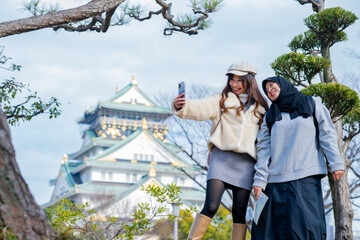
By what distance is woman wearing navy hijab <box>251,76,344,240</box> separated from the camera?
2879mm

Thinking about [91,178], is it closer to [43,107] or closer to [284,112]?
[43,107]

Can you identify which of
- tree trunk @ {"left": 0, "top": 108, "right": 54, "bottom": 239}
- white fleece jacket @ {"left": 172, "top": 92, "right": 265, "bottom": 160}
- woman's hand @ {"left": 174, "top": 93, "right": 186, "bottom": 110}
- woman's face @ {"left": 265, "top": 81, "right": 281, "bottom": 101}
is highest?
woman's face @ {"left": 265, "top": 81, "right": 281, "bottom": 101}

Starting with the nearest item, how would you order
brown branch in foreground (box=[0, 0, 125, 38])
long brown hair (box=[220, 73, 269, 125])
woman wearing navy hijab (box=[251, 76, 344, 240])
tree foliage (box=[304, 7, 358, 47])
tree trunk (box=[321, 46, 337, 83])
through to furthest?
woman wearing navy hijab (box=[251, 76, 344, 240]), long brown hair (box=[220, 73, 269, 125]), brown branch in foreground (box=[0, 0, 125, 38]), tree foliage (box=[304, 7, 358, 47]), tree trunk (box=[321, 46, 337, 83])

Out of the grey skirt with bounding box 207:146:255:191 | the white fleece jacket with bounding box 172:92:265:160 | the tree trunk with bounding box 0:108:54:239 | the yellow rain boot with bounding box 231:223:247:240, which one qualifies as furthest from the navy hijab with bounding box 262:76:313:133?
the tree trunk with bounding box 0:108:54:239

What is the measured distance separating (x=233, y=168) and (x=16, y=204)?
6.10ft

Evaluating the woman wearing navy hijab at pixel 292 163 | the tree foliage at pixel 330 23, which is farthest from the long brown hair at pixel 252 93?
the tree foliage at pixel 330 23

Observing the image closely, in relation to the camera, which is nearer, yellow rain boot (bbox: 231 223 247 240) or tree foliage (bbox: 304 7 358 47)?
yellow rain boot (bbox: 231 223 247 240)

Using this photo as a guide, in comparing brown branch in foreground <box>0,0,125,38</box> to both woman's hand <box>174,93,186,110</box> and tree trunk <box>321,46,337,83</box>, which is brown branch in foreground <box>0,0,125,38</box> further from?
tree trunk <box>321,46,337,83</box>

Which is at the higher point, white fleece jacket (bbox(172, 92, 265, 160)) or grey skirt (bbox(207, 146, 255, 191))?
white fleece jacket (bbox(172, 92, 265, 160))

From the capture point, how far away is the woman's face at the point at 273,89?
3.09 m


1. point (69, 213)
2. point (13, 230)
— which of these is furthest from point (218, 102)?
point (13, 230)

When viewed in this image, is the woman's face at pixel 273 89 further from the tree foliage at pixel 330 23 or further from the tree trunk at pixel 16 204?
the tree foliage at pixel 330 23

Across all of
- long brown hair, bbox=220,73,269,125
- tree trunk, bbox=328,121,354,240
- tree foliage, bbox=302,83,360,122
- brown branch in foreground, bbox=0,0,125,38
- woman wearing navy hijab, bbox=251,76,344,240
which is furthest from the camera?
tree trunk, bbox=328,121,354,240

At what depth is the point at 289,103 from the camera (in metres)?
3.10
